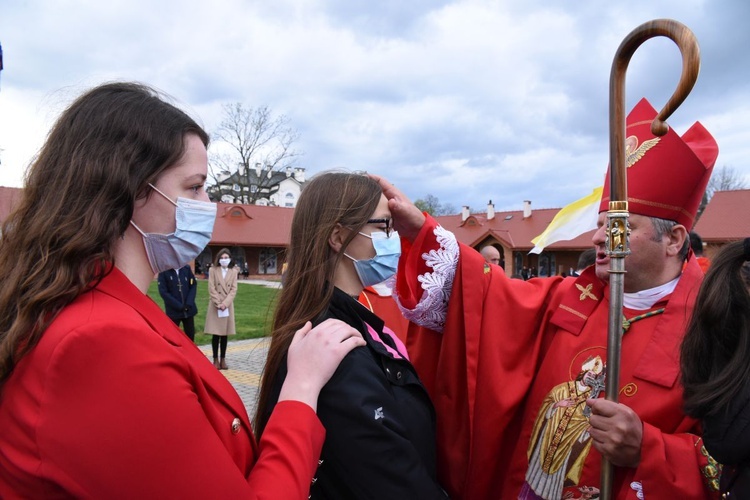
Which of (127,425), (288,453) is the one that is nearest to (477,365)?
(288,453)

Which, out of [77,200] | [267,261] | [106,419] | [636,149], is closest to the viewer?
[106,419]

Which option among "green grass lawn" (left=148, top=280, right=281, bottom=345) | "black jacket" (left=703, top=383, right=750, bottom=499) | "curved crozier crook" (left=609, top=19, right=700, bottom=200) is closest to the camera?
"black jacket" (left=703, top=383, right=750, bottom=499)

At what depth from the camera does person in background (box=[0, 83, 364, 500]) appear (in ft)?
3.41

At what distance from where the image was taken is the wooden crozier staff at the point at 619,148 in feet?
5.57

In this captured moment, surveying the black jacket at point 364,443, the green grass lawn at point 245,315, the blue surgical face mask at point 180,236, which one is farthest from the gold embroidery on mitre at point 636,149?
the green grass lawn at point 245,315

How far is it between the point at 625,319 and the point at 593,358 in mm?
248

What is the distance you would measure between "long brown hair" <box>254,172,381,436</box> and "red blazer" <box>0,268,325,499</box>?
691 mm

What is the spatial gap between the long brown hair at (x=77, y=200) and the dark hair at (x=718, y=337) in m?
1.60

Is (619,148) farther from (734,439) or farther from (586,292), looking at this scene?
(734,439)

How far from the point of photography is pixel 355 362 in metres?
1.66

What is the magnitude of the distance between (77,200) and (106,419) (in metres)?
0.54

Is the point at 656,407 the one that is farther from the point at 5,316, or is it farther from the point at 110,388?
the point at 5,316

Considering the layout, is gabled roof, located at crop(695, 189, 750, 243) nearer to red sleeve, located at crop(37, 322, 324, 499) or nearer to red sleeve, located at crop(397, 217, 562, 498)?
red sleeve, located at crop(397, 217, 562, 498)

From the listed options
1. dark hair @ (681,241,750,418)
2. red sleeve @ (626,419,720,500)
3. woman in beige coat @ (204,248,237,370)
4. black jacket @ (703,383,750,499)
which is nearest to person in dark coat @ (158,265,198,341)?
woman in beige coat @ (204,248,237,370)
